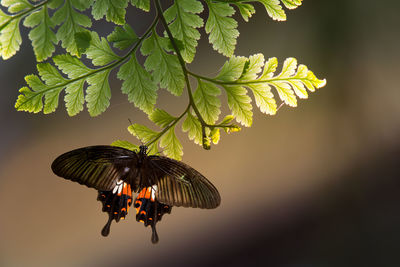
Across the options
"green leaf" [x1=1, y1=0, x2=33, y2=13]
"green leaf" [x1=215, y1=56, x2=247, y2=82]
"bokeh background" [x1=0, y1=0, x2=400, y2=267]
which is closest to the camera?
"green leaf" [x1=1, y1=0, x2=33, y2=13]

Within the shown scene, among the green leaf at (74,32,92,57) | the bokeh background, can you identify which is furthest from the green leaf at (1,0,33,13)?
the bokeh background

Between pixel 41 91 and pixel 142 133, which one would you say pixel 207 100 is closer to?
pixel 142 133

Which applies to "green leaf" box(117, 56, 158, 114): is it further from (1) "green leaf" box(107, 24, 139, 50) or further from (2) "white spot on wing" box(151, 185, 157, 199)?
(2) "white spot on wing" box(151, 185, 157, 199)

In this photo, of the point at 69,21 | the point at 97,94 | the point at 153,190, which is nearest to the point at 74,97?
the point at 97,94

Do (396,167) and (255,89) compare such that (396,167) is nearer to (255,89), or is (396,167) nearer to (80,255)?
(255,89)

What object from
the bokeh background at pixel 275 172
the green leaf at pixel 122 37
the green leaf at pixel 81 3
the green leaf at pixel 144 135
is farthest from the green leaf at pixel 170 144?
the bokeh background at pixel 275 172

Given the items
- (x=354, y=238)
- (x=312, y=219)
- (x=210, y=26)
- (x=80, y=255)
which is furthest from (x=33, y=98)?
(x=354, y=238)
